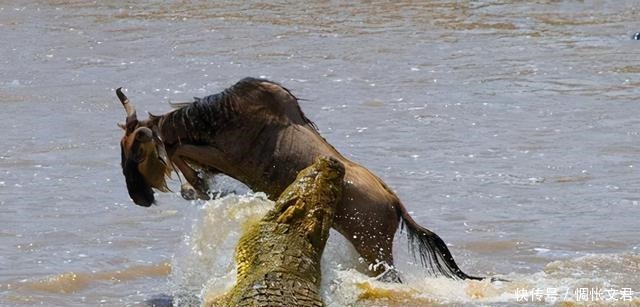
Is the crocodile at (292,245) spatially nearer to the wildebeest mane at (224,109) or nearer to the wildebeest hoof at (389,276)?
the wildebeest hoof at (389,276)

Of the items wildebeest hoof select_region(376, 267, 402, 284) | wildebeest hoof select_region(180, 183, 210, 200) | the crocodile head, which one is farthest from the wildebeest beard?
the crocodile head

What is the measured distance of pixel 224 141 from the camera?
22.6ft

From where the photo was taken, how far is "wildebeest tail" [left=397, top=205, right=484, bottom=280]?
6.71 metres

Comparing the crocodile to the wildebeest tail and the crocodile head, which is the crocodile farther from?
the wildebeest tail

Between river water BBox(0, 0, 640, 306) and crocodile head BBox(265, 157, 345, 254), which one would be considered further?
river water BBox(0, 0, 640, 306)

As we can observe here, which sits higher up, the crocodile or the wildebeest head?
the crocodile

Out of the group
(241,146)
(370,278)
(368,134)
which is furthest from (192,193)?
(368,134)

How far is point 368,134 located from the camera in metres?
11.1

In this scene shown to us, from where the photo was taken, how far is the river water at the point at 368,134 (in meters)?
7.12

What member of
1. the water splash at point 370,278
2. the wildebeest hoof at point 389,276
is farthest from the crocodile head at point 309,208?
the wildebeest hoof at point 389,276

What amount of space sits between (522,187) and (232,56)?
673 centimetres

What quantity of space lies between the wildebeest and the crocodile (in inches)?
61.9

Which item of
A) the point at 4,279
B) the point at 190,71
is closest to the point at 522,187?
the point at 4,279

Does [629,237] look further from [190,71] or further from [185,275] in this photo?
[190,71]
